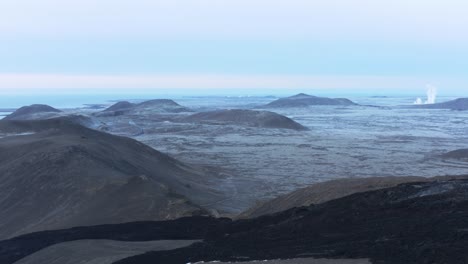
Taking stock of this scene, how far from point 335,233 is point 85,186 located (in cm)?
1039

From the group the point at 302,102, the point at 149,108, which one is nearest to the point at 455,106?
the point at 302,102

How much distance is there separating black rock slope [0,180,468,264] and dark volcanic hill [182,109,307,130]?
143 feet

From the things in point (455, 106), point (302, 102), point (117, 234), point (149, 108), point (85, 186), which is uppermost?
point (85, 186)

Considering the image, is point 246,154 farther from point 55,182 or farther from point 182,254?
point 182,254

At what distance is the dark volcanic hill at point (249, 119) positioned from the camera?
2343 inches

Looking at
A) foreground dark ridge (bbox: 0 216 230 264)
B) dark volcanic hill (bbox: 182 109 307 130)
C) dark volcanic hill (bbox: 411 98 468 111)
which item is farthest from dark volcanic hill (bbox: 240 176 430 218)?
dark volcanic hill (bbox: 411 98 468 111)

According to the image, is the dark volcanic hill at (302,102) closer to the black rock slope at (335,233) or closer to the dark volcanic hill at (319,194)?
the dark volcanic hill at (319,194)

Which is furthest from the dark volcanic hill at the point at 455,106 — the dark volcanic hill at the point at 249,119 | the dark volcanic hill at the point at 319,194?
the dark volcanic hill at the point at 319,194

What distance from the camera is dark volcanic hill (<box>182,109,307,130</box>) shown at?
195ft

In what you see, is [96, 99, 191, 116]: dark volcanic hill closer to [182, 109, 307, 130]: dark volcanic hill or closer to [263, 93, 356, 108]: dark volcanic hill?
[182, 109, 307, 130]: dark volcanic hill

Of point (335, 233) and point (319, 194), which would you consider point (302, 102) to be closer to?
point (319, 194)

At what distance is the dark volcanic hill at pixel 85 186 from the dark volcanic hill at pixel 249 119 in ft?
103

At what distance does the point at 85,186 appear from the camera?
19.7 m

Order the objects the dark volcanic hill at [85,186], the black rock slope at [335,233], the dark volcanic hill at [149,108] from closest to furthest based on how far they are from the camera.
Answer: the black rock slope at [335,233] → the dark volcanic hill at [85,186] → the dark volcanic hill at [149,108]
